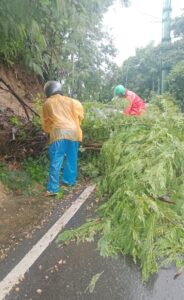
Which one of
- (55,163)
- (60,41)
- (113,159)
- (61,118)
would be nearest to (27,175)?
(55,163)

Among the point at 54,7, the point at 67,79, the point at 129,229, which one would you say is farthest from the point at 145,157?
the point at 67,79

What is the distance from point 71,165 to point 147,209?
393cm

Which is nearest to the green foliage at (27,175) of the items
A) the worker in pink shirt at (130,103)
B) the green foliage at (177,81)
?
the worker in pink shirt at (130,103)

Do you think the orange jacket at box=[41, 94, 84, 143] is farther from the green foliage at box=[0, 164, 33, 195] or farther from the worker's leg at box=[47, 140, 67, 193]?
the green foliage at box=[0, 164, 33, 195]

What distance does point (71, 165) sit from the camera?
7.48 metres

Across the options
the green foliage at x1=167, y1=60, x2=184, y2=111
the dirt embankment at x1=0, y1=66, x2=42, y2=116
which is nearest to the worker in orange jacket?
the dirt embankment at x1=0, y1=66, x2=42, y2=116

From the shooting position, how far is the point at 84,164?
8.19m

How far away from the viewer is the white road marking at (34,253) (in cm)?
381

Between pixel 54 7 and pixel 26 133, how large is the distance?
3.37 meters

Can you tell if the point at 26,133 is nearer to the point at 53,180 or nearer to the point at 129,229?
the point at 53,180

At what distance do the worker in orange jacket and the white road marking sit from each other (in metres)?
0.88

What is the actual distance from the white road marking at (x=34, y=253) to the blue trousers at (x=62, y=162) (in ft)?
2.24

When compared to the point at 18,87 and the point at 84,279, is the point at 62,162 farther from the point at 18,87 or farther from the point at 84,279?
Result: the point at 18,87

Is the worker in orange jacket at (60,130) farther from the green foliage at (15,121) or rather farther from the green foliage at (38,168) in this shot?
the green foliage at (15,121)
